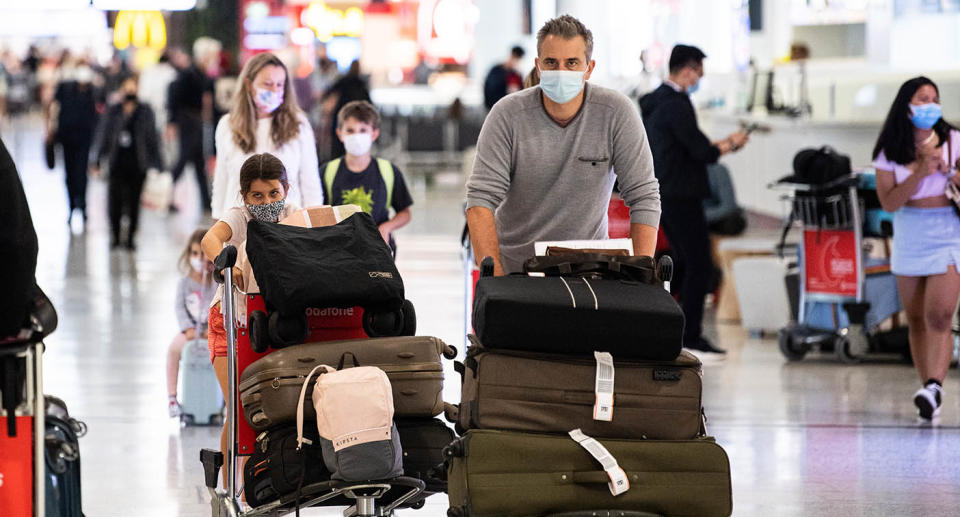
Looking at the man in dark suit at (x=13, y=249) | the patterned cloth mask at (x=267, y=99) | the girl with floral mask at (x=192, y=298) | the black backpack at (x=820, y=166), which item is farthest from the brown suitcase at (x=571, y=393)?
the black backpack at (x=820, y=166)

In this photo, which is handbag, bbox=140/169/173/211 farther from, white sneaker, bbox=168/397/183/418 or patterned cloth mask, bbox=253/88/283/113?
patterned cloth mask, bbox=253/88/283/113

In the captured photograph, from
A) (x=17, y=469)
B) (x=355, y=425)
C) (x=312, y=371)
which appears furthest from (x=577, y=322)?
(x=17, y=469)

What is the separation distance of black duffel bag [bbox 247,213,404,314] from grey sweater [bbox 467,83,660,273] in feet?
1.16

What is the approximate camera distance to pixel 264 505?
4.10m

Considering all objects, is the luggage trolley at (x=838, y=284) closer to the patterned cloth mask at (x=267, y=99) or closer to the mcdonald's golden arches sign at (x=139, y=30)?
the patterned cloth mask at (x=267, y=99)

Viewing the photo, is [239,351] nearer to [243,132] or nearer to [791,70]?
[243,132]

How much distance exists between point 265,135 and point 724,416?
2657mm

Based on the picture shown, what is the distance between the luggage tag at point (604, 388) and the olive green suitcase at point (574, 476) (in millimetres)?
72

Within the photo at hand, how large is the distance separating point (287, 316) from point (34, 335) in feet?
2.87

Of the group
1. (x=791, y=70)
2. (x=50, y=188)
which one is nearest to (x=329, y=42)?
Result: (x=50, y=188)

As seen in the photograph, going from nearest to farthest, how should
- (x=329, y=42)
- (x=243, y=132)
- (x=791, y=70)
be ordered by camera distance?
1. (x=243, y=132)
2. (x=791, y=70)
3. (x=329, y=42)

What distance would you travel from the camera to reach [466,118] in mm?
25250

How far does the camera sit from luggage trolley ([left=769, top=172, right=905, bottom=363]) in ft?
27.4

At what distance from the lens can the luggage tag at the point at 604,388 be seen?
12.0 ft
